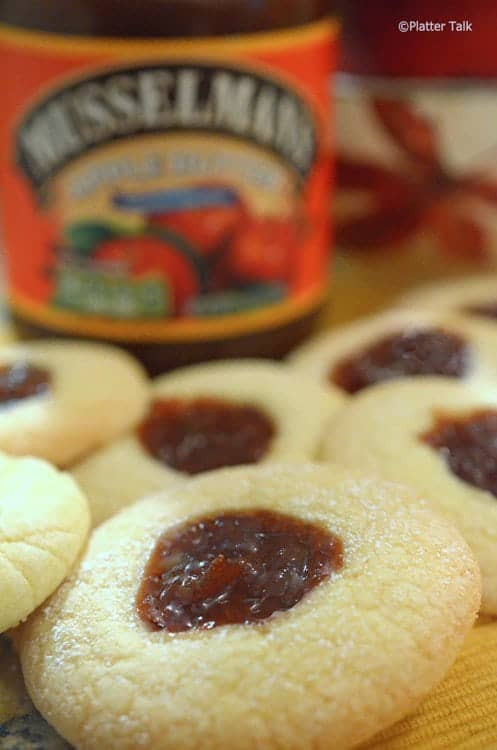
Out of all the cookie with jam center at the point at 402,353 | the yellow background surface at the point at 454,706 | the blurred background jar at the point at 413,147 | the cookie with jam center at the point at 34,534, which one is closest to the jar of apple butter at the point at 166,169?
the cookie with jam center at the point at 402,353

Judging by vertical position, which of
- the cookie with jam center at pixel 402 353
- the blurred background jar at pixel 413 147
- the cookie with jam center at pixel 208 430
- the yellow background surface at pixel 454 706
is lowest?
the yellow background surface at pixel 454 706

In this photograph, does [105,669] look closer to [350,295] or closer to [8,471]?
[8,471]

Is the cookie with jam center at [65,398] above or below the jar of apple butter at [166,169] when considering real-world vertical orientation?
below

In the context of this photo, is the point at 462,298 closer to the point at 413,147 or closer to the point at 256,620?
the point at 413,147

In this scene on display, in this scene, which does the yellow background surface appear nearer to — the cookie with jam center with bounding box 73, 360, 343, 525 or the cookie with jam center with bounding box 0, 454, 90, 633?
the cookie with jam center with bounding box 0, 454, 90, 633

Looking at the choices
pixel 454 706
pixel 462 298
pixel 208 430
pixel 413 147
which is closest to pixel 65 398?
pixel 208 430

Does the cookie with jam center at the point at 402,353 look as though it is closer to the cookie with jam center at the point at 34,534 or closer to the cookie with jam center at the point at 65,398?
the cookie with jam center at the point at 65,398

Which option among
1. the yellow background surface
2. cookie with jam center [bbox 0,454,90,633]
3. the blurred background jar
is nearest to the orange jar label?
the blurred background jar
